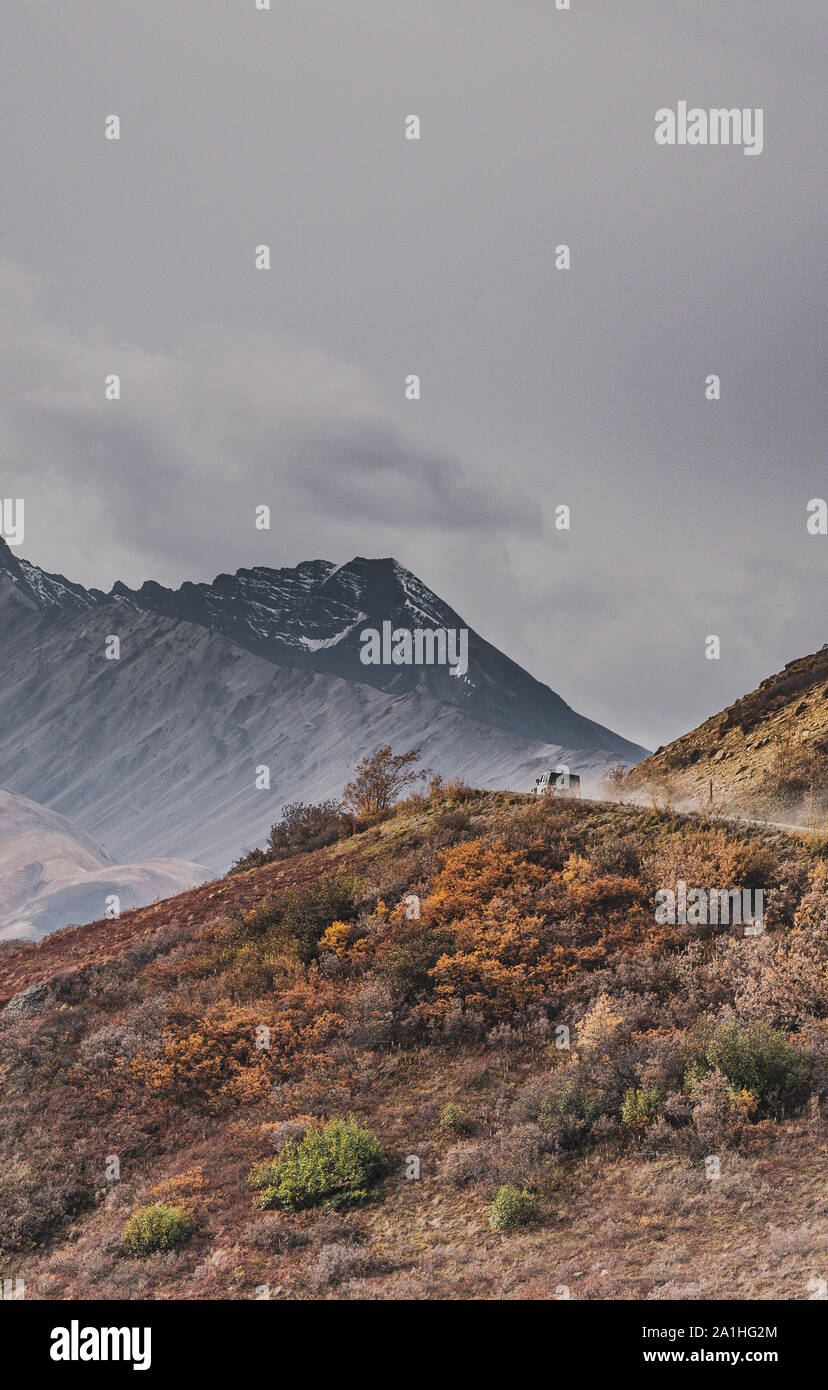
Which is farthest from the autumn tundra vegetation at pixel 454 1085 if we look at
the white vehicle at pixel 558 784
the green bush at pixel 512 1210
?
the white vehicle at pixel 558 784

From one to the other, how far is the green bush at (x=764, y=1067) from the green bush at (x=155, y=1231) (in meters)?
6.82

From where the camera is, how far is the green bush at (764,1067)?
416 inches

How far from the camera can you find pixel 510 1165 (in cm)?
1037

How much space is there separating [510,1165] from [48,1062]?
8876 millimetres

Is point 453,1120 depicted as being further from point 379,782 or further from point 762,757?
point 762,757

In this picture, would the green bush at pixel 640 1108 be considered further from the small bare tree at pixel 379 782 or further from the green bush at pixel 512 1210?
the small bare tree at pixel 379 782

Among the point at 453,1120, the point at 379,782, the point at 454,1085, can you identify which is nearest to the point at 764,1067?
the point at 453,1120

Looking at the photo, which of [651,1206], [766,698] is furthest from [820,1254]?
[766,698]

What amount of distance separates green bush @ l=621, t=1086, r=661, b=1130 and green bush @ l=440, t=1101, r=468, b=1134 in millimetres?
2127

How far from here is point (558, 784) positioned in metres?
23.4

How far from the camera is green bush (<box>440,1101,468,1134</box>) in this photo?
37.9ft

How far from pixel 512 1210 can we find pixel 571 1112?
67.6 inches

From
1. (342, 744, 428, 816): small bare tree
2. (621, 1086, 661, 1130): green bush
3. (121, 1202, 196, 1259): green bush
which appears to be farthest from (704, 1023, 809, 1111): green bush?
(342, 744, 428, 816): small bare tree
